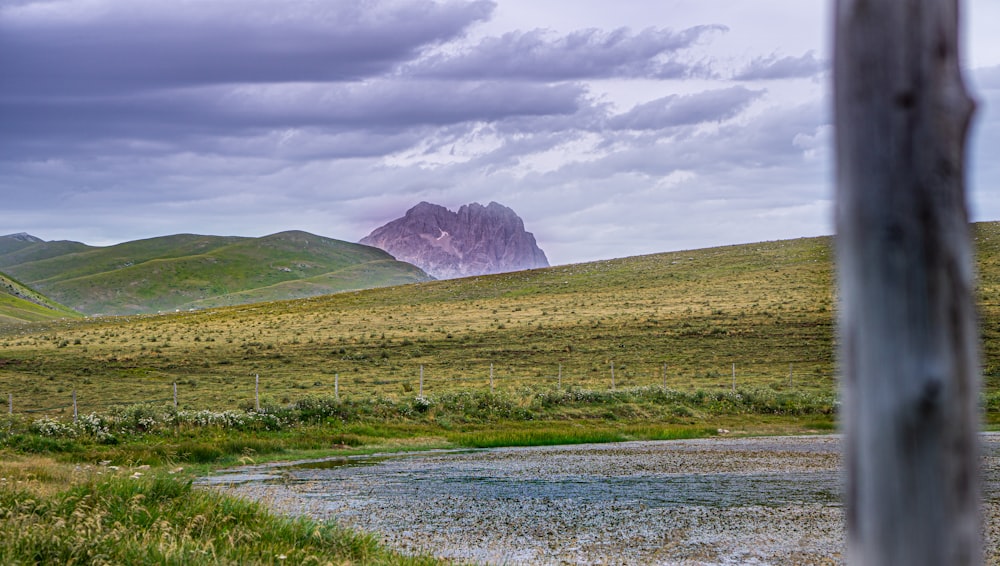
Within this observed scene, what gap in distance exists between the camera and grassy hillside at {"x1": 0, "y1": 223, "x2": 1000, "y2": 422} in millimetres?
47031

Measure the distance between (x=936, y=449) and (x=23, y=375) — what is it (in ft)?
186

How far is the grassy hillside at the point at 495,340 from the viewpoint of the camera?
47031 millimetres

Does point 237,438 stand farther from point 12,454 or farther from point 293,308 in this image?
point 293,308

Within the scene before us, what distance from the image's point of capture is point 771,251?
106438mm

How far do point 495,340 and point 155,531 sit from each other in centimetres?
5680

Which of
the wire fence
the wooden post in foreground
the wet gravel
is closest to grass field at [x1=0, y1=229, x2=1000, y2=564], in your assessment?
the wire fence

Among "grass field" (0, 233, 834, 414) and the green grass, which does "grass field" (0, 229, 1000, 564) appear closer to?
the green grass

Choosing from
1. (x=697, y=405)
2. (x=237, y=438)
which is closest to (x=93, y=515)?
(x=237, y=438)

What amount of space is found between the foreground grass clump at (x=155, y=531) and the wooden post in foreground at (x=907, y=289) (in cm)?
711

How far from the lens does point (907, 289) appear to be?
2.09 meters

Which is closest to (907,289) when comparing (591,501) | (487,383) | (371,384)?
(591,501)

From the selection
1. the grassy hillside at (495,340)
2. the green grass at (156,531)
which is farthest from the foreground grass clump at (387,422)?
the green grass at (156,531)

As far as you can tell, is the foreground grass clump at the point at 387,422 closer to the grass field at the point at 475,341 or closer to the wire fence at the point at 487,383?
the wire fence at the point at 487,383

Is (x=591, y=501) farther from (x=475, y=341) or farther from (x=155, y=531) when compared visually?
(x=475, y=341)
